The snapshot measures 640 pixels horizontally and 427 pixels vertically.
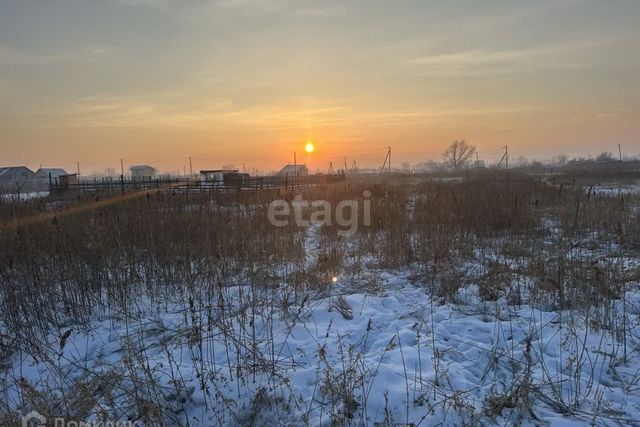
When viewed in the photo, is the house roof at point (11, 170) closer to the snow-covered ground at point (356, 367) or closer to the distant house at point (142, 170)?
the distant house at point (142, 170)

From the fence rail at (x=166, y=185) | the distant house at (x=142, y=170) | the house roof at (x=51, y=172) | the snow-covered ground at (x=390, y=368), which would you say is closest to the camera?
the snow-covered ground at (x=390, y=368)

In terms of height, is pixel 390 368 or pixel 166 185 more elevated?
pixel 166 185

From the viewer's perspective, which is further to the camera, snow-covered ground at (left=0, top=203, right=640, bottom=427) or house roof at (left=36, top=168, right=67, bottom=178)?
house roof at (left=36, top=168, right=67, bottom=178)

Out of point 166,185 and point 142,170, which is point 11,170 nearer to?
point 142,170

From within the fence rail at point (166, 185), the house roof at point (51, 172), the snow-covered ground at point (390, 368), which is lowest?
the snow-covered ground at point (390, 368)

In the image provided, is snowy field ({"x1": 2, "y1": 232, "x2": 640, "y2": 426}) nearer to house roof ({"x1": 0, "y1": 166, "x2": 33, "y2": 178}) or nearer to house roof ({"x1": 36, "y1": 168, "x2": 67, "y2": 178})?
house roof ({"x1": 36, "y1": 168, "x2": 67, "y2": 178})

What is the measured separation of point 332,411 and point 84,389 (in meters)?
1.68

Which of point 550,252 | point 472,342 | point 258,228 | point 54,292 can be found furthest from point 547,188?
point 54,292

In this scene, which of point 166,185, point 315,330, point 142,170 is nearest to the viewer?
point 315,330

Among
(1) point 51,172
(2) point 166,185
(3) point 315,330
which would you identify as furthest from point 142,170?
(3) point 315,330

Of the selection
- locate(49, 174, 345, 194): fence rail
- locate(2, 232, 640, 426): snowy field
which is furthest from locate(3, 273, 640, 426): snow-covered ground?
locate(49, 174, 345, 194): fence rail

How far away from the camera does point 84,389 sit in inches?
98.7

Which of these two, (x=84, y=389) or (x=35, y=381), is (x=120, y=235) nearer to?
(x=35, y=381)

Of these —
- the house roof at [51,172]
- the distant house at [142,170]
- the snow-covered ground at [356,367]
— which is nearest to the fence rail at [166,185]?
the snow-covered ground at [356,367]
